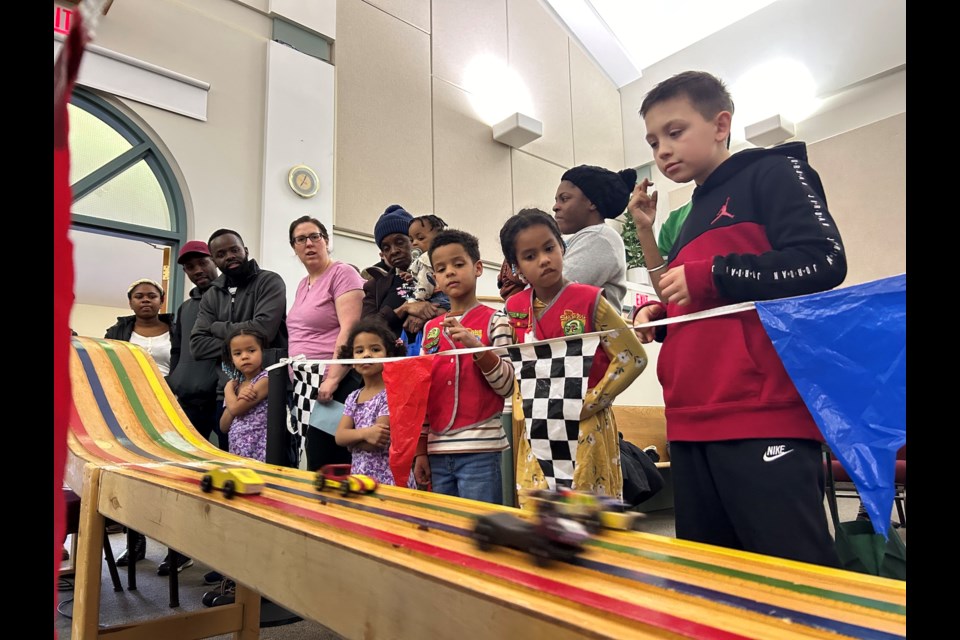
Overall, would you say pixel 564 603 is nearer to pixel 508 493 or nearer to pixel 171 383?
pixel 508 493

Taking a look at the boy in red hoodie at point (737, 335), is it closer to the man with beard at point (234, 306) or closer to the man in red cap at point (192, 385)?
the man with beard at point (234, 306)

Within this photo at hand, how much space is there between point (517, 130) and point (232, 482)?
21.6ft

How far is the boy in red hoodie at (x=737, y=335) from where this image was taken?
44.1 inches

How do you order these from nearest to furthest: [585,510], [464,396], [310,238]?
[585,510] < [464,396] < [310,238]

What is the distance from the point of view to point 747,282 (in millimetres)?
1205

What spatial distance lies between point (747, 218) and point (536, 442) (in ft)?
2.58

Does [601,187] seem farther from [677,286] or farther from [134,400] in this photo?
[134,400]

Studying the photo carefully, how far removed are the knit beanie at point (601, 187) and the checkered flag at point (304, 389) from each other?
1.22m

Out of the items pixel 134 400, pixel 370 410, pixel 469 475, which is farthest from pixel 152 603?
pixel 469 475

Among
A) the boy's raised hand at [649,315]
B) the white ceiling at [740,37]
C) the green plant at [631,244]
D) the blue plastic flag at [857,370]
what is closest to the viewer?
the blue plastic flag at [857,370]

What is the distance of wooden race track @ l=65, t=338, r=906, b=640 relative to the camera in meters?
0.52

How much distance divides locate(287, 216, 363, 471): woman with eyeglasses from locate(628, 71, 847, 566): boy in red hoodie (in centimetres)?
143

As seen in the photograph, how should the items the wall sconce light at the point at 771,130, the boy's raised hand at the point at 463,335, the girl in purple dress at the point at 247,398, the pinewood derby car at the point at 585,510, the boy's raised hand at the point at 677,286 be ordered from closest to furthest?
the pinewood derby car at the point at 585,510
the boy's raised hand at the point at 677,286
the boy's raised hand at the point at 463,335
the girl in purple dress at the point at 247,398
the wall sconce light at the point at 771,130

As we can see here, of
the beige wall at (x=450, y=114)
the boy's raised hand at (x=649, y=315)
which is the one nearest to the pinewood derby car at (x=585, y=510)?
the boy's raised hand at (x=649, y=315)
